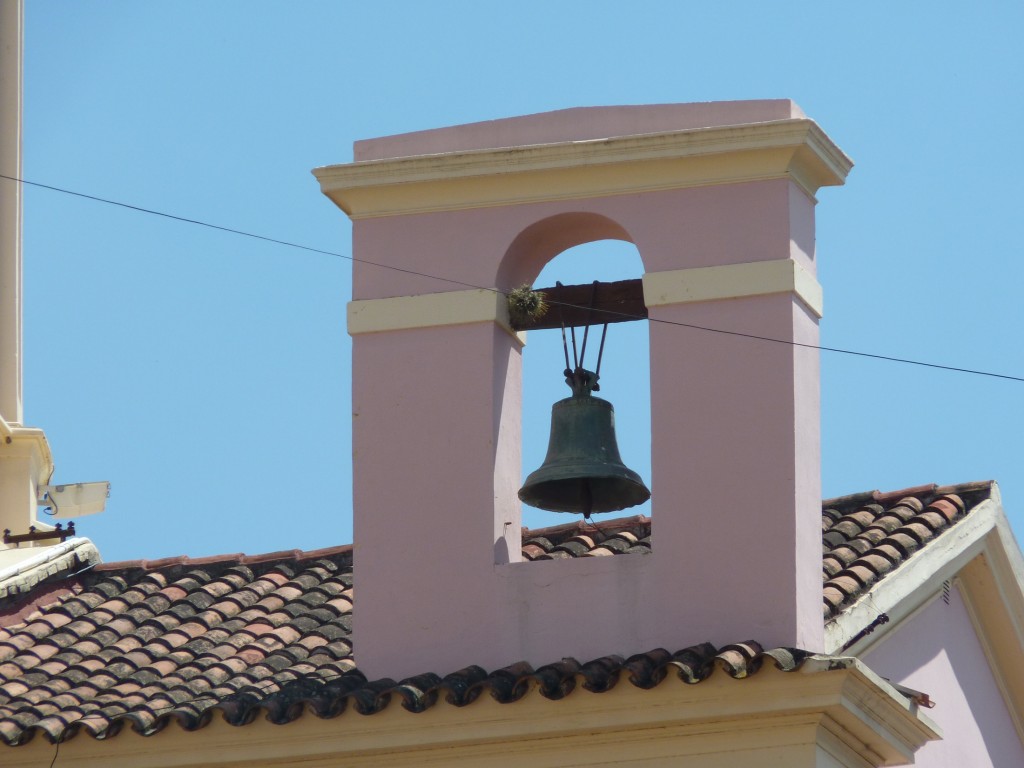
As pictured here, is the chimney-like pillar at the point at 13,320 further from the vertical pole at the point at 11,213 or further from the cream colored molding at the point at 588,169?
the cream colored molding at the point at 588,169

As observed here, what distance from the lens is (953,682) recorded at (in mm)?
11406

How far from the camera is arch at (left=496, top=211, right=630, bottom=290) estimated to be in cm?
1029

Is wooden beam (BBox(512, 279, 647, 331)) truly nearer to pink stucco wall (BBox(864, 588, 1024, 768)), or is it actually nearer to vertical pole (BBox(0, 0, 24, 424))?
pink stucco wall (BBox(864, 588, 1024, 768))

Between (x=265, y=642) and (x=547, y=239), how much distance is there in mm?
2138

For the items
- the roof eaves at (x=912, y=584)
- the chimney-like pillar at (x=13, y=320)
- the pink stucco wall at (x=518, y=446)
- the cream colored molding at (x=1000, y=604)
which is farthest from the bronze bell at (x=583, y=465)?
the chimney-like pillar at (x=13, y=320)

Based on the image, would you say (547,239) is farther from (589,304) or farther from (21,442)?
(21,442)

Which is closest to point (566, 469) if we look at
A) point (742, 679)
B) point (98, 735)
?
point (742, 679)

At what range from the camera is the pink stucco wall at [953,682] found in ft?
35.6

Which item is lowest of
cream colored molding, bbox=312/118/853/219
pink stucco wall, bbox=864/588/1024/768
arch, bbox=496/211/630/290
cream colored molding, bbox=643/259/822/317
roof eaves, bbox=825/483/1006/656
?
pink stucco wall, bbox=864/588/1024/768

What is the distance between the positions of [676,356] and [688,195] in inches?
26.2

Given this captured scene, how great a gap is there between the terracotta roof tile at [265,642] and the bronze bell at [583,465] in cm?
73

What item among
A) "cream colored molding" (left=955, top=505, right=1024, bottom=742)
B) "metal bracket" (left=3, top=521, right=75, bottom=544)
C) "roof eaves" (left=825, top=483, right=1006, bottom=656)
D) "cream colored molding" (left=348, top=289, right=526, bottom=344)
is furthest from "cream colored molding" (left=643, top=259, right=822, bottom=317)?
"metal bracket" (left=3, top=521, right=75, bottom=544)

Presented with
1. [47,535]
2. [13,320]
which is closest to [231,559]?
[47,535]

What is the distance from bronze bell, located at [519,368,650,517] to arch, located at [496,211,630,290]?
1.57 feet
